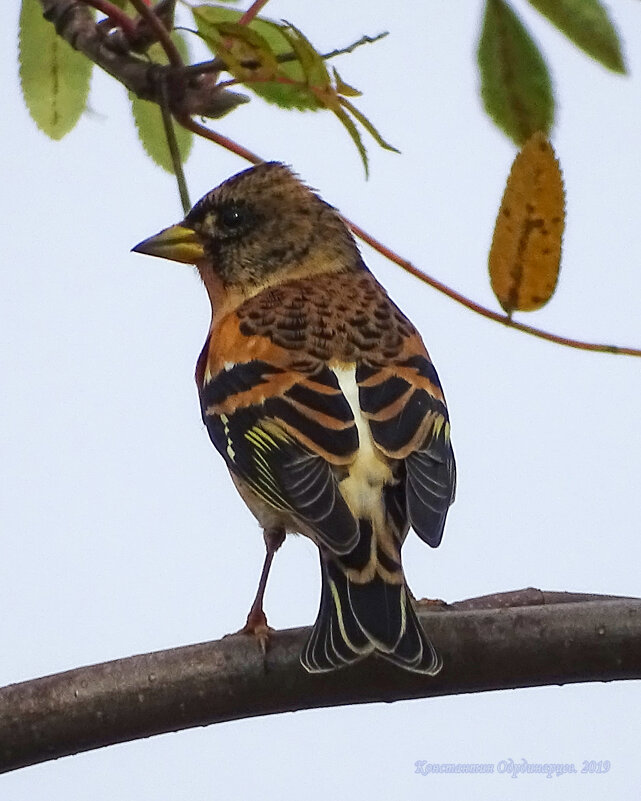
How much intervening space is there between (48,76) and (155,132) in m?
0.27

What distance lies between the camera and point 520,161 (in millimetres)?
2221

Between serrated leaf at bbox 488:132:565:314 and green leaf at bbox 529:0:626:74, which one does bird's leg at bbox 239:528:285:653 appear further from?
green leaf at bbox 529:0:626:74

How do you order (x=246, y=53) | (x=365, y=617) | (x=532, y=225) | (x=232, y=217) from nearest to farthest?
(x=532, y=225) → (x=246, y=53) → (x=365, y=617) → (x=232, y=217)

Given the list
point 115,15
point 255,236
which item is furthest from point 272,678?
point 255,236

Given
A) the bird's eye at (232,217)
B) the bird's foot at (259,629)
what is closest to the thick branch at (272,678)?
the bird's foot at (259,629)

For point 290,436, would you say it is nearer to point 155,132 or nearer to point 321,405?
point 321,405

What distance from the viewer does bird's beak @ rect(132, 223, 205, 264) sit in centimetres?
416

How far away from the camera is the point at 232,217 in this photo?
4359mm

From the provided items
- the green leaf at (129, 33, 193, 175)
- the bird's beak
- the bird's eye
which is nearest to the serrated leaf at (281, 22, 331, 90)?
the green leaf at (129, 33, 193, 175)

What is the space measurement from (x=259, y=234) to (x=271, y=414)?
1181 mm

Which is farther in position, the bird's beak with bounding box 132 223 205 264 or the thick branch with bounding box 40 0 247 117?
the bird's beak with bounding box 132 223 205 264

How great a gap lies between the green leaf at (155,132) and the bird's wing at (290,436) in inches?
30.1

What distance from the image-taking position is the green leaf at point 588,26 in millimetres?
2387

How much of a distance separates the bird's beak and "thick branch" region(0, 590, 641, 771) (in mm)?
1842
